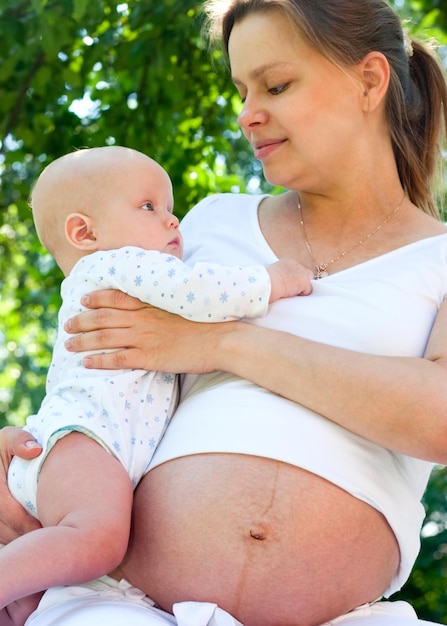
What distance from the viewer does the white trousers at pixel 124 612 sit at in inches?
67.8

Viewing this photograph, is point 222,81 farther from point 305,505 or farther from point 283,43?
point 305,505

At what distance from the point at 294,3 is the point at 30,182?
119 inches

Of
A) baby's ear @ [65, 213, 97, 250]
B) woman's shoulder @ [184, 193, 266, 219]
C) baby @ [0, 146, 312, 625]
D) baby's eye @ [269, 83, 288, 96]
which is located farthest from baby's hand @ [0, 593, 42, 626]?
baby's eye @ [269, 83, 288, 96]

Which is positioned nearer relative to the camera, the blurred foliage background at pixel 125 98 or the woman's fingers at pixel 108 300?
the woman's fingers at pixel 108 300

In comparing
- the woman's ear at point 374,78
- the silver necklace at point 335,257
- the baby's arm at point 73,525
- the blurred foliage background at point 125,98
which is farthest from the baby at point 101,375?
the blurred foliage background at point 125,98

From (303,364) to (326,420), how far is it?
0.39 feet

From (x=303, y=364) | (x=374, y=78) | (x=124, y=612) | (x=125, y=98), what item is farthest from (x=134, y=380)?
(x=125, y=98)

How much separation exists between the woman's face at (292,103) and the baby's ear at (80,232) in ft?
1.51

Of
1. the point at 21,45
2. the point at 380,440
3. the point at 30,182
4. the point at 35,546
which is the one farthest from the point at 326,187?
the point at 30,182

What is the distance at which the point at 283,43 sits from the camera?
91.4 inches

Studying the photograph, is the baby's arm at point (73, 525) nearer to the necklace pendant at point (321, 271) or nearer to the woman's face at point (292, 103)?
the necklace pendant at point (321, 271)

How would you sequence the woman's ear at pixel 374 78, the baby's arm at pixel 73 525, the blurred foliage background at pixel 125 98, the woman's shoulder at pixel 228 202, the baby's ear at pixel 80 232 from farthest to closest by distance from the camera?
the blurred foliage background at pixel 125 98
the woman's shoulder at pixel 228 202
the woman's ear at pixel 374 78
the baby's ear at pixel 80 232
the baby's arm at pixel 73 525

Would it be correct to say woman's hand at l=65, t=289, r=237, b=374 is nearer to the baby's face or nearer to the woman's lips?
the baby's face

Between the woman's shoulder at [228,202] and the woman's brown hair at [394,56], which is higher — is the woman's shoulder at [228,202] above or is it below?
below
